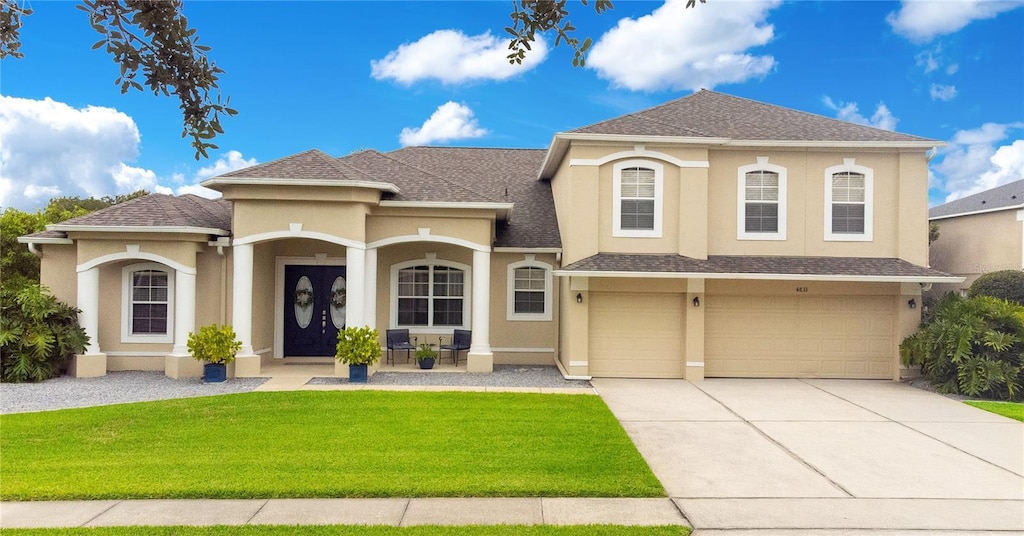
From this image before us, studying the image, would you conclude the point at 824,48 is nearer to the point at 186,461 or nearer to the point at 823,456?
the point at 823,456

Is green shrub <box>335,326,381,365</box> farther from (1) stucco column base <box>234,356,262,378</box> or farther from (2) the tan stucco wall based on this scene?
(2) the tan stucco wall

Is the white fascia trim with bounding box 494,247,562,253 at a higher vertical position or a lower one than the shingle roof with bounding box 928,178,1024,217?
lower

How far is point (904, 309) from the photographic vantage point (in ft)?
44.3

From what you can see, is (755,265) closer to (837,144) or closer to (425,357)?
(837,144)

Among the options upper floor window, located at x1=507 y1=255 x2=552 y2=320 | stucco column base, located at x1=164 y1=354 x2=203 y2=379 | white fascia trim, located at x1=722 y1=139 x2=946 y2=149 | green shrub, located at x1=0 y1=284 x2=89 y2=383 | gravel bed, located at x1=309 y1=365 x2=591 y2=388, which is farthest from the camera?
upper floor window, located at x1=507 y1=255 x2=552 y2=320

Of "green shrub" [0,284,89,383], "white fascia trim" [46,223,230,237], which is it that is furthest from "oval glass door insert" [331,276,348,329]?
"green shrub" [0,284,89,383]

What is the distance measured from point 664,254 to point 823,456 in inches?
246

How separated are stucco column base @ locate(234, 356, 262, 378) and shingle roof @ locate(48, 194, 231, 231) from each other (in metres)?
3.00

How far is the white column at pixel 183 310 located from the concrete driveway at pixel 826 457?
9186mm

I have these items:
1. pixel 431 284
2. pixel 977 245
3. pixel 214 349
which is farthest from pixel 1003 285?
pixel 214 349

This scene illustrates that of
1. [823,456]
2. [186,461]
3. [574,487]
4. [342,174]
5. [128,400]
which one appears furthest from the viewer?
[342,174]

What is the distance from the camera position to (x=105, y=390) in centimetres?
1162

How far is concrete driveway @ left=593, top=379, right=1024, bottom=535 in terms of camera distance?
585 cm

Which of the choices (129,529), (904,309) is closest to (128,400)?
(129,529)
